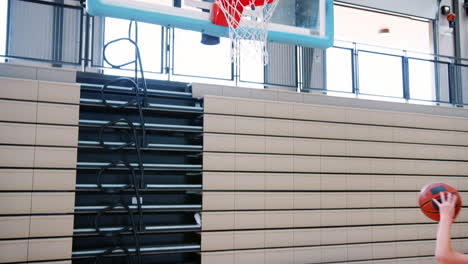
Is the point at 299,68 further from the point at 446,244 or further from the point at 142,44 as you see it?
the point at 446,244

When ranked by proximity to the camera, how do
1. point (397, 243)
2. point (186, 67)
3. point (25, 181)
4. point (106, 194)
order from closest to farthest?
point (25, 181)
point (106, 194)
point (186, 67)
point (397, 243)

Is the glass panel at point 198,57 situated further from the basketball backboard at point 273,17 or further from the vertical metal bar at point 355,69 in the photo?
the vertical metal bar at point 355,69

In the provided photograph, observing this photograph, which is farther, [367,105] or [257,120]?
[367,105]

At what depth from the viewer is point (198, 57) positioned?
7262 mm

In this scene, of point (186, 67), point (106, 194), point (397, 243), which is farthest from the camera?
point (397, 243)

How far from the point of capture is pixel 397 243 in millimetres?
8016

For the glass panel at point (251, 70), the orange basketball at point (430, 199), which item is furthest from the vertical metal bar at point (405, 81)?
the orange basketball at point (430, 199)

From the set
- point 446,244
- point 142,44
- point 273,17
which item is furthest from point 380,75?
point 446,244

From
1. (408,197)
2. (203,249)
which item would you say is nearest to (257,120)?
(203,249)

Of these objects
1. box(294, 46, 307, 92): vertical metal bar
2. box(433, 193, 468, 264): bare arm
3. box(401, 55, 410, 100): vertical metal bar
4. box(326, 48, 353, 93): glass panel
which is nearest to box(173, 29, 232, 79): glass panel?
box(294, 46, 307, 92): vertical metal bar

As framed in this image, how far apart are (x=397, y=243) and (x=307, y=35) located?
3.97 metres

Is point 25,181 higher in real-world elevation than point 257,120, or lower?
lower

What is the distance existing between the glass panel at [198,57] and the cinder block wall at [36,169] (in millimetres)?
1718

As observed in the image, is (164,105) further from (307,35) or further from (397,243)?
(397,243)
